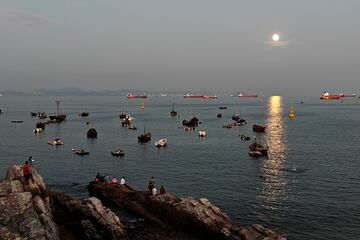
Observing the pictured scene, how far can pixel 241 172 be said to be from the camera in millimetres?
76500

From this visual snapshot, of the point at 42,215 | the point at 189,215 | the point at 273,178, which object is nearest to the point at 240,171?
the point at 273,178

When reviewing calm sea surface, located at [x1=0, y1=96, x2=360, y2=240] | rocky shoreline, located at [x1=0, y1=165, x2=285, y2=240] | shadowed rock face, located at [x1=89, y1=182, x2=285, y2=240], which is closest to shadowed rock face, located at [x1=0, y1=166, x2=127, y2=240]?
rocky shoreline, located at [x1=0, y1=165, x2=285, y2=240]

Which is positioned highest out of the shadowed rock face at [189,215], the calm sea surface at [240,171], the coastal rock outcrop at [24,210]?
the coastal rock outcrop at [24,210]

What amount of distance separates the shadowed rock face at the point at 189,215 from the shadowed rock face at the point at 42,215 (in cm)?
629

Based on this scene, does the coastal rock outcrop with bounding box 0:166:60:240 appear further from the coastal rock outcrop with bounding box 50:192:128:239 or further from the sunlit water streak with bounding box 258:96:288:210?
the sunlit water streak with bounding box 258:96:288:210

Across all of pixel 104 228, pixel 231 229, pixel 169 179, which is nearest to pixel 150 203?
pixel 104 228

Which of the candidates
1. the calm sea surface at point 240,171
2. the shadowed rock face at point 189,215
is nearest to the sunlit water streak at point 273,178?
the calm sea surface at point 240,171

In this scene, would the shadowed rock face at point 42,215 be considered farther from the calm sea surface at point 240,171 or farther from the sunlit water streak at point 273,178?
the sunlit water streak at point 273,178

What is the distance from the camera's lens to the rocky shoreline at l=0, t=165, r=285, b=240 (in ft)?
111

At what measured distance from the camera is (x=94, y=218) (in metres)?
39.4

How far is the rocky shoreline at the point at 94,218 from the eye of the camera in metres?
33.9

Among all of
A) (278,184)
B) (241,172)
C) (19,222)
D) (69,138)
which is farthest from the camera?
(69,138)

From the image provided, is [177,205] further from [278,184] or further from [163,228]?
[278,184]

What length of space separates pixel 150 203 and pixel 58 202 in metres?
10.5
